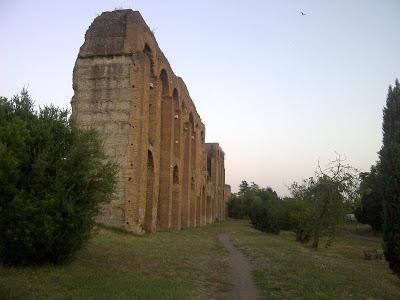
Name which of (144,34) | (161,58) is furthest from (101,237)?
(161,58)

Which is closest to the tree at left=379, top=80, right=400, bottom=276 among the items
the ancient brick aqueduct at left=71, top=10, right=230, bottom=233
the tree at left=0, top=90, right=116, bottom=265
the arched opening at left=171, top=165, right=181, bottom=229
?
the tree at left=0, top=90, right=116, bottom=265

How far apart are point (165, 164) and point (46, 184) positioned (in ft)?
54.5

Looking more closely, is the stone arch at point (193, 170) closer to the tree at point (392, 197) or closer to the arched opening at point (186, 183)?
the arched opening at point (186, 183)

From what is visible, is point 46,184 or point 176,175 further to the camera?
point 176,175

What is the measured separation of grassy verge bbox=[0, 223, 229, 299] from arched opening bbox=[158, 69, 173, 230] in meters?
11.6

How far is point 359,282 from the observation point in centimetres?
1090

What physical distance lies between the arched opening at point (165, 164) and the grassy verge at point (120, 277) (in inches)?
455

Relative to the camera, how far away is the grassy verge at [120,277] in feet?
23.8

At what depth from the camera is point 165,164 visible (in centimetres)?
2577

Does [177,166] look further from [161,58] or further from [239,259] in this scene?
[239,259]

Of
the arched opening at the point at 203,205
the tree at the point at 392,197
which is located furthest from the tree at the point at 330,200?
the arched opening at the point at 203,205

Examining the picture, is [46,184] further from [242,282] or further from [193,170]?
[193,170]

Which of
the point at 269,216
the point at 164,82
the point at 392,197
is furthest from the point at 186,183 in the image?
the point at 392,197

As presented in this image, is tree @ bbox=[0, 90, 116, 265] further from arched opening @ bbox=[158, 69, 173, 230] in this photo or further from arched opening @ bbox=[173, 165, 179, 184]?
arched opening @ bbox=[173, 165, 179, 184]
